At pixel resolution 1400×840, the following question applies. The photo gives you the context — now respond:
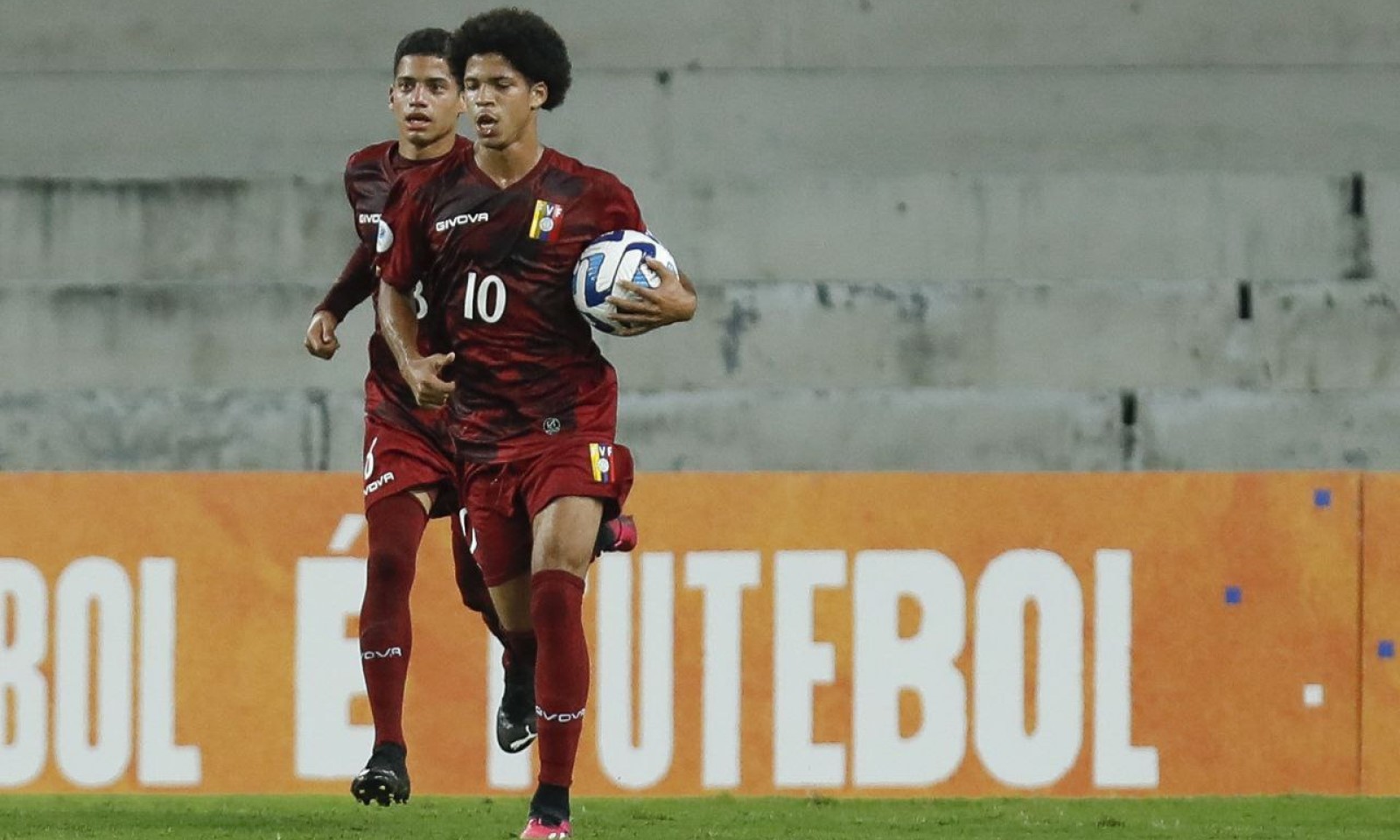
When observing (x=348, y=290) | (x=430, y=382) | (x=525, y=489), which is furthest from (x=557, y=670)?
(x=348, y=290)

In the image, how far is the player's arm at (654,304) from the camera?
206 inches

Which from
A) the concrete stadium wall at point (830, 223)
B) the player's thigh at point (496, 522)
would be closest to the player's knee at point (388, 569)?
the player's thigh at point (496, 522)

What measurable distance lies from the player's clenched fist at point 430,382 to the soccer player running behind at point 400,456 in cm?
54

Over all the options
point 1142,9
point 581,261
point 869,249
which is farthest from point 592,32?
point 581,261

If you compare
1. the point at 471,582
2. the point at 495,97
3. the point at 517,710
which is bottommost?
the point at 517,710

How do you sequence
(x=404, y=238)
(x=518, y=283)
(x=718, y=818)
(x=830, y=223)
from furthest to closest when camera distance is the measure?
(x=830, y=223) → (x=718, y=818) → (x=404, y=238) → (x=518, y=283)

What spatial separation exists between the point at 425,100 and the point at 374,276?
0.49 m

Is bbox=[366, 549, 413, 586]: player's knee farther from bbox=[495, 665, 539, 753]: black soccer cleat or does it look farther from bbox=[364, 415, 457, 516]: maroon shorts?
bbox=[495, 665, 539, 753]: black soccer cleat

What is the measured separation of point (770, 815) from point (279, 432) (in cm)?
309

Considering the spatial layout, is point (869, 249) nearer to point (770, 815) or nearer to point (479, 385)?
point (770, 815)

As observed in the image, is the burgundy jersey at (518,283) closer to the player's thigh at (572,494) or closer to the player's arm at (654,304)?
the player's thigh at (572,494)

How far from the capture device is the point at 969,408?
918 centimetres

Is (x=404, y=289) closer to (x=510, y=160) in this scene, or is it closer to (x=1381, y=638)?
(x=510, y=160)

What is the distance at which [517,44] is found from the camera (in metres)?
5.34
